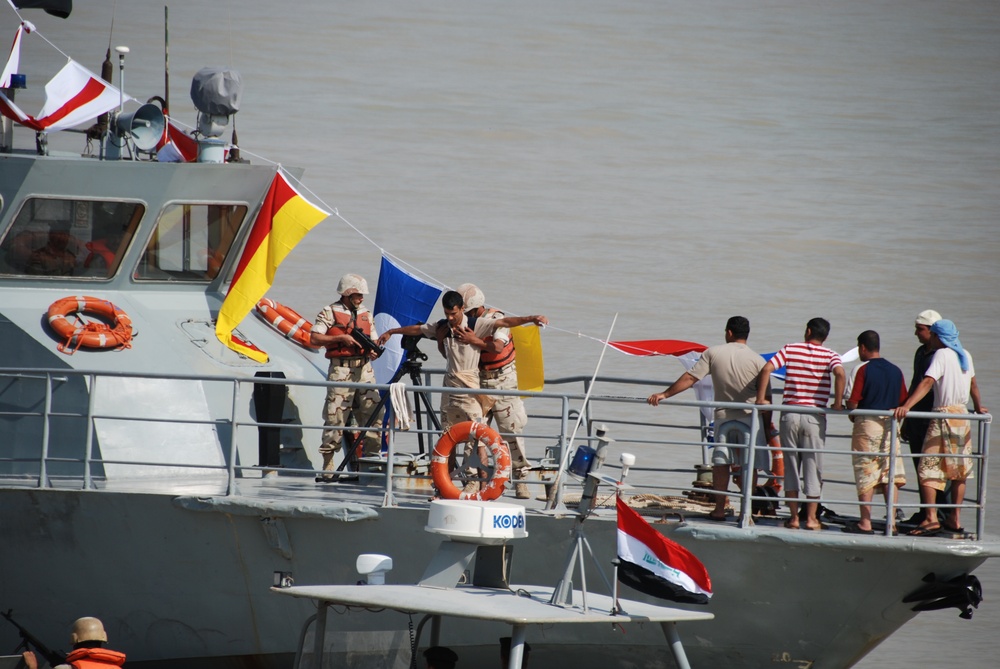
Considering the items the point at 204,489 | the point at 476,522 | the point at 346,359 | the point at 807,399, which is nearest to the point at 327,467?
the point at 346,359

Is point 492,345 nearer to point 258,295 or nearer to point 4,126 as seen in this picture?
point 258,295

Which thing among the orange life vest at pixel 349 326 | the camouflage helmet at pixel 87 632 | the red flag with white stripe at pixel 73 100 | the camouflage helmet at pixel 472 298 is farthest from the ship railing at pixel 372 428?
the red flag with white stripe at pixel 73 100

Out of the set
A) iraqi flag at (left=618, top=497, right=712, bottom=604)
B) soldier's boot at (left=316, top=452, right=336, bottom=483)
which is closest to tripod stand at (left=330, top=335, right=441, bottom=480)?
soldier's boot at (left=316, top=452, right=336, bottom=483)

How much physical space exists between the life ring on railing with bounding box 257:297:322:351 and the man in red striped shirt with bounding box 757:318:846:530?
13.3 ft

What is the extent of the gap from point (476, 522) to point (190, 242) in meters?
4.39

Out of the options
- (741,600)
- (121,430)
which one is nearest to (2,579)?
(121,430)

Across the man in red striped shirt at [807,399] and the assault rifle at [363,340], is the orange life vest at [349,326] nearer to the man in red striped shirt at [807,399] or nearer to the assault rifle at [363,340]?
the assault rifle at [363,340]

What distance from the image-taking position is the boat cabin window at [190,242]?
10094 mm

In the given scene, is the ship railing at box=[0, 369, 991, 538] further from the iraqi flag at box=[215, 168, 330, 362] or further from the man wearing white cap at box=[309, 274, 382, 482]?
the iraqi flag at box=[215, 168, 330, 362]

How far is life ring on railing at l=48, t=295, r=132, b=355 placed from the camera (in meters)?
9.52

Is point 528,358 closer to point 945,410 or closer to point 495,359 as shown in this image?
point 495,359

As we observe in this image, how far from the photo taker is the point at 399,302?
34.4ft

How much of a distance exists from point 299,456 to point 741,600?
3.57 m

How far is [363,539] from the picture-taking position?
876 cm
